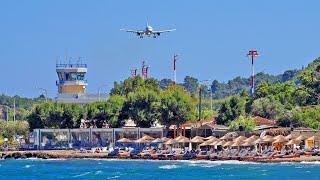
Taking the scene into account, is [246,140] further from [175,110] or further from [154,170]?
[175,110]

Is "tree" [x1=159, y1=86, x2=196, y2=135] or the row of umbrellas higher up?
"tree" [x1=159, y1=86, x2=196, y2=135]

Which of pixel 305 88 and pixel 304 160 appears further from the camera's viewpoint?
pixel 305 88

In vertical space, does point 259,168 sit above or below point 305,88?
below

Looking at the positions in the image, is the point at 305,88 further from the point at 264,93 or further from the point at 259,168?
the point at 259,168

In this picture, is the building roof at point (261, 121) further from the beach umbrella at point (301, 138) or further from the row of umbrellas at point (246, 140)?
the beach umbrella at point (301, 138)

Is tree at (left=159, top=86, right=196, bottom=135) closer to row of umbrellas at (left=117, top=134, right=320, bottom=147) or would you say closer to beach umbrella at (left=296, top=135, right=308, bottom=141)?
row of umbrellas at (left=117, top=134, right=320, bottom=147)

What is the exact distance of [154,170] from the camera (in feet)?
284

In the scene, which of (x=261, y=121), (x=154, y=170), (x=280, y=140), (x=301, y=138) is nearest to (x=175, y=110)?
(x=261, y=121)

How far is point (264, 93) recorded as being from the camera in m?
140

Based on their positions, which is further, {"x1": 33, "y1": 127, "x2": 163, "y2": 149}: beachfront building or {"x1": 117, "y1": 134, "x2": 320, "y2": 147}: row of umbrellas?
{"x1": 33, "y1": 127, "x2": 163, "y2": 149}: beachfront building

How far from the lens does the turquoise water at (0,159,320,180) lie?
7912 centimetres

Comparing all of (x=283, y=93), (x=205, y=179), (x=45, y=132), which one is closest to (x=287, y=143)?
(x=205, y=179)

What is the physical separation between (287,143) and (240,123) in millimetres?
14157

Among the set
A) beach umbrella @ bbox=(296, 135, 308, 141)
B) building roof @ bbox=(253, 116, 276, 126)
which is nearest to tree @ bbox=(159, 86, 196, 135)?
building roof @ bbox=(253, 116, 276, 126)
